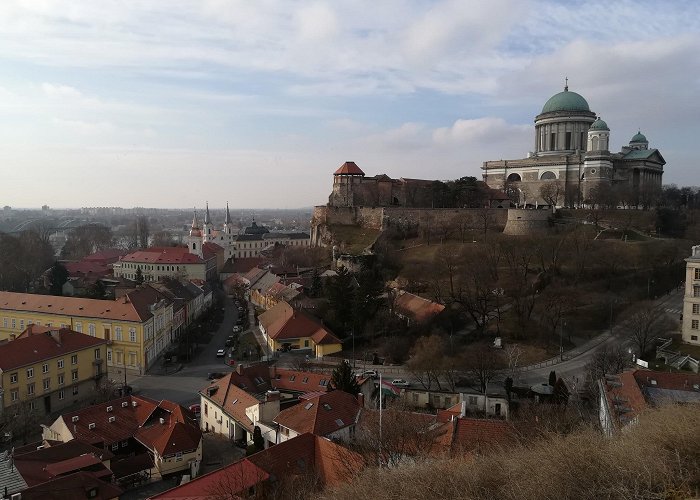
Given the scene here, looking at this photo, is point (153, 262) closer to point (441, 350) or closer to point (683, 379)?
point (441, 350)

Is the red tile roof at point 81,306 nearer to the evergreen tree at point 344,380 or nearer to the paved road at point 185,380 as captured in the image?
the paved road at point 185,380

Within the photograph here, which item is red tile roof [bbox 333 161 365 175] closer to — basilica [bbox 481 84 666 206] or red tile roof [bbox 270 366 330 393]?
basilica [bbox 481 84 666 206]

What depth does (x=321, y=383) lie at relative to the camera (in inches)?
998

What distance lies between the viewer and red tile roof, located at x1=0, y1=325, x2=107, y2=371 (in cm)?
2752

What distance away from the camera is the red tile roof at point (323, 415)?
18.8 m

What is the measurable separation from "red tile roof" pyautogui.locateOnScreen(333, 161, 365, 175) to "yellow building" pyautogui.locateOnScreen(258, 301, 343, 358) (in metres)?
26.8

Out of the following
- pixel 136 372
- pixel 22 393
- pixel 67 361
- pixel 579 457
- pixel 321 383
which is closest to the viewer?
pixel 579 457

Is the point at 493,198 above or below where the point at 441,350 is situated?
above

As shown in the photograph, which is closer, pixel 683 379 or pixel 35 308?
pixel 683 379

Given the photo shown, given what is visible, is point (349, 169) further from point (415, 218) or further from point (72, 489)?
point (72, 489)

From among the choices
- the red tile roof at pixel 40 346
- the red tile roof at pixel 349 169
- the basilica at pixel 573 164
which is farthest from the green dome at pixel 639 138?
the red tile roof at pixel 40 346

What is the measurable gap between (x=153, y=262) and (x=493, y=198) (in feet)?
134

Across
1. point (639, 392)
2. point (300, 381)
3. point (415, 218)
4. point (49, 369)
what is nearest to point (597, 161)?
point (415, 218)

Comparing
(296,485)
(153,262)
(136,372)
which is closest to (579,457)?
(296,485)
